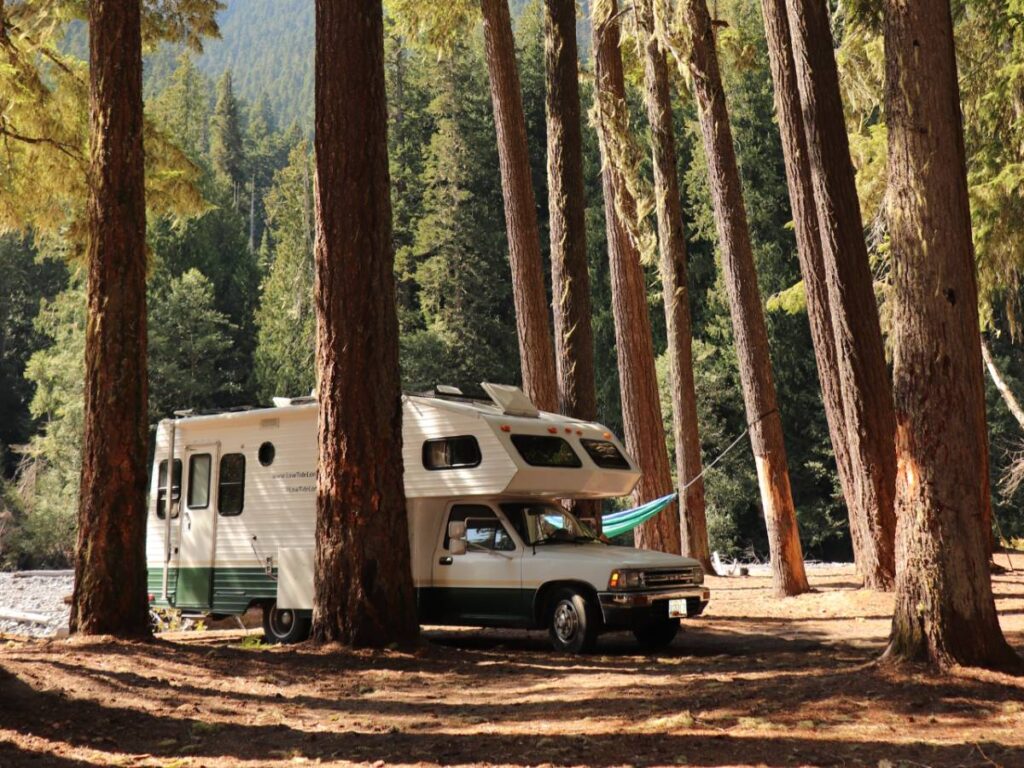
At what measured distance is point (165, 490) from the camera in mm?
13867

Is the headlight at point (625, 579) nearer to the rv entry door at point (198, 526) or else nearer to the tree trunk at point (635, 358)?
the rv entry door at point (198, 526)

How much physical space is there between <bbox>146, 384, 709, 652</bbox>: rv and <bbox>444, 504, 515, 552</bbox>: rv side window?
0.6 inches

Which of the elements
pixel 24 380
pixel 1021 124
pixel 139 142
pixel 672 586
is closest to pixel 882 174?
pixel 1021 124

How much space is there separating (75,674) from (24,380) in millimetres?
51829

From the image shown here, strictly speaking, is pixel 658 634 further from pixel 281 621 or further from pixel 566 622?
Result: pixel 281 621

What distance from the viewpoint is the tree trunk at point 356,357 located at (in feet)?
30.8

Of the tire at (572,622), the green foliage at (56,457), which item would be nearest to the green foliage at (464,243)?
the green foliage at (56,457)

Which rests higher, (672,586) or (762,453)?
(762,453)

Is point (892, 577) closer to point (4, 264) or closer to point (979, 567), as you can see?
point (979, 567)

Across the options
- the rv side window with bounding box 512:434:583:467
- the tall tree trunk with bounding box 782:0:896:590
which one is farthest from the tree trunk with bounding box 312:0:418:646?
the tall tree trunk with bounding box 782:0:896:590

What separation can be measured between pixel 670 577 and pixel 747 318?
17.6ft

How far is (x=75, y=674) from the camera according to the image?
7543mm

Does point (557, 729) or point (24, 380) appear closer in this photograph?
point (557, 729)

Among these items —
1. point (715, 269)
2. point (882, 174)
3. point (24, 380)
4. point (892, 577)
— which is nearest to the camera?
point (892, 577)
